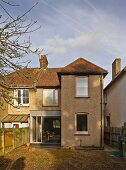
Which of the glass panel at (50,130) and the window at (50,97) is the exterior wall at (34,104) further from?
the glass panel at (50,130)

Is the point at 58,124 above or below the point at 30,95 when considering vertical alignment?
below

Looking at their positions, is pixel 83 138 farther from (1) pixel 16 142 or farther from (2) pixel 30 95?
(2) pixel 30 95

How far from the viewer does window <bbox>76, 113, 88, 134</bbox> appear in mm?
26953

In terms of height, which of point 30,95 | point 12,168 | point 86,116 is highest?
point 30,95

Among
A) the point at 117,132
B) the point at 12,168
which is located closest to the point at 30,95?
the point at 117,132

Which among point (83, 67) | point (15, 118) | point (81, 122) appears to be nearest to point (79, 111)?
point (81, 122)

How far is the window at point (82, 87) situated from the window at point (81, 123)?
1.79m

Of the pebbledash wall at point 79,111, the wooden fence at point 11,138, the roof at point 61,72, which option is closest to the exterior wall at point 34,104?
the roof at point 61,72

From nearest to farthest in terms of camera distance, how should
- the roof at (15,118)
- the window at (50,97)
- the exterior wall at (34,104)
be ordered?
the window at (50,97), the exterior wall at (34,104), the roof at (15,118)

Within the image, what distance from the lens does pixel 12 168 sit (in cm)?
1520

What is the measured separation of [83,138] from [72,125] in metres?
1.48

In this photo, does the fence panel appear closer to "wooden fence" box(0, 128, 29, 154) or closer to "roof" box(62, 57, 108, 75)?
"wooden fence" box(0, 128, 29, 154)

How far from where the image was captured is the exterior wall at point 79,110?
26.7 m

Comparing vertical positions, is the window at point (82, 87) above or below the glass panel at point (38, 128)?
above
